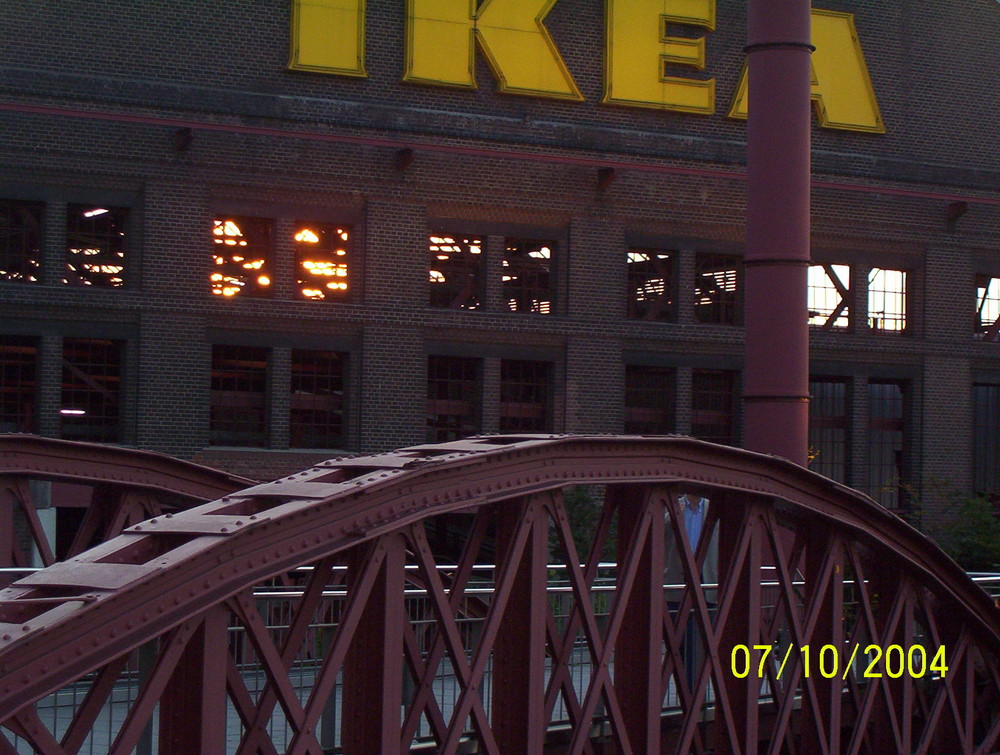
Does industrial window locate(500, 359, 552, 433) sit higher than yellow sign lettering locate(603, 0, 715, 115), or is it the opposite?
yellow sign lettering locate(603, 0, 715, 115)

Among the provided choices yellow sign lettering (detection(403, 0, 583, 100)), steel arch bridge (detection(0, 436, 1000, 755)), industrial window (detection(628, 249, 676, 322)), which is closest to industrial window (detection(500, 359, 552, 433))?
industrial window (detection(628, 249, 676, 322))

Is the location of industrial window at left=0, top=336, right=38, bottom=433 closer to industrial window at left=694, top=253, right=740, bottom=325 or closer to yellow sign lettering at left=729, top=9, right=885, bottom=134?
industrial window at left=694, top=253, right=740, bottom=325

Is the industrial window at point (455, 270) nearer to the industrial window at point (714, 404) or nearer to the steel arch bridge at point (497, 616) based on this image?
the industrial window at point (714, 404)

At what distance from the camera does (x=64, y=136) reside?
2411 centimetres

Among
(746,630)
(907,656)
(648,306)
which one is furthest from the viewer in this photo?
(648,306)

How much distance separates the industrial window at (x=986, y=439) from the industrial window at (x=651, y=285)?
7.87 m

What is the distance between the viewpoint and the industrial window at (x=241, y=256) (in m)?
25.5

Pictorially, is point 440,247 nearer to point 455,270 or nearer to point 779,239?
point 455,270

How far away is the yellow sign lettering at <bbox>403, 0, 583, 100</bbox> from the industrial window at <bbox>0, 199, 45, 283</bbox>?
23.0 ft

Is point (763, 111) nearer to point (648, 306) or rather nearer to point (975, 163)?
point (648, 306)

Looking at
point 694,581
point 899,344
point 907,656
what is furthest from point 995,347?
point 694,581

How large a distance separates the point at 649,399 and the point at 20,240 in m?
12.3

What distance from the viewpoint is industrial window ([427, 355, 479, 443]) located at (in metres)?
27.0

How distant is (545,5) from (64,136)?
916 cm
